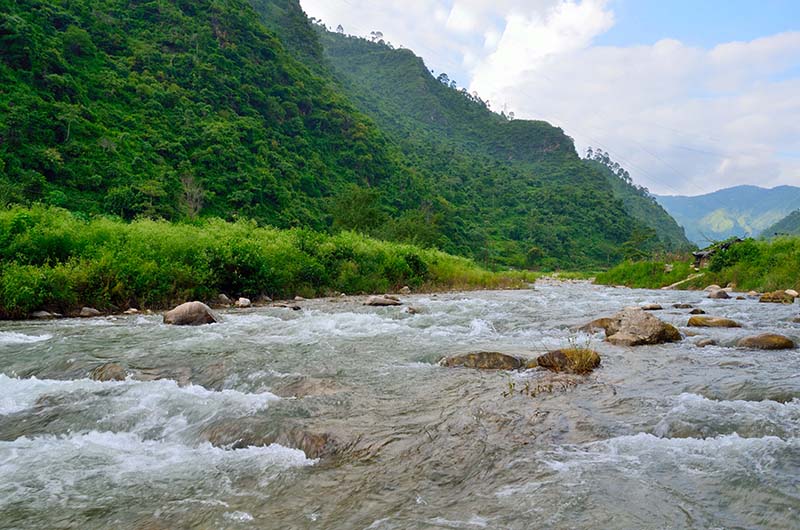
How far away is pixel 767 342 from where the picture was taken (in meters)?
8.09

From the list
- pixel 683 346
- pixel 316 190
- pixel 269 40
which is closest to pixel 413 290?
pixel 683 346

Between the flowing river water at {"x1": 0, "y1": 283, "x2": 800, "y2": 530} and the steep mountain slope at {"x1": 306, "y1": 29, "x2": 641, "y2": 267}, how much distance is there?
5884 cm

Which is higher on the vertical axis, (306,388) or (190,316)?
(190,316)

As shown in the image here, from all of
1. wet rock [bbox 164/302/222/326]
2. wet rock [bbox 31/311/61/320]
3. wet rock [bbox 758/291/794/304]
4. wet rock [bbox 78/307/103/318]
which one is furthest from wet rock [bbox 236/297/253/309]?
wet rock [bbox 758/291/794/304]

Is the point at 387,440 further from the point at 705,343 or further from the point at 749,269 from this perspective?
the point at 749,269

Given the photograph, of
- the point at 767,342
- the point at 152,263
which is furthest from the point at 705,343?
the point at 152,263

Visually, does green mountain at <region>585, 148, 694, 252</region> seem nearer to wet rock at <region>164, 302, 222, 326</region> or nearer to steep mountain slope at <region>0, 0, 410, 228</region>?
steep mountain slope at <region>0, 0, 410, 228</region>

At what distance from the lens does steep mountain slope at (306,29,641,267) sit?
84438 mm

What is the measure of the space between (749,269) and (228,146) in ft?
135

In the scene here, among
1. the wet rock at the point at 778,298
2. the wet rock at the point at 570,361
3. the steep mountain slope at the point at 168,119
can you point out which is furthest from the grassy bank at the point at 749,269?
the steep mountain slope at the point at 168,119

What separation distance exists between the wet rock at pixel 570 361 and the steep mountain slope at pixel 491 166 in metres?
58.1

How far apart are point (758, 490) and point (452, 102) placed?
156 metres

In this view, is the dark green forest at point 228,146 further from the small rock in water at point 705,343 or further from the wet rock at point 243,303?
the small rock in water at point 705,343

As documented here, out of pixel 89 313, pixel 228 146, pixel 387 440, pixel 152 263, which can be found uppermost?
pixel 228 146
